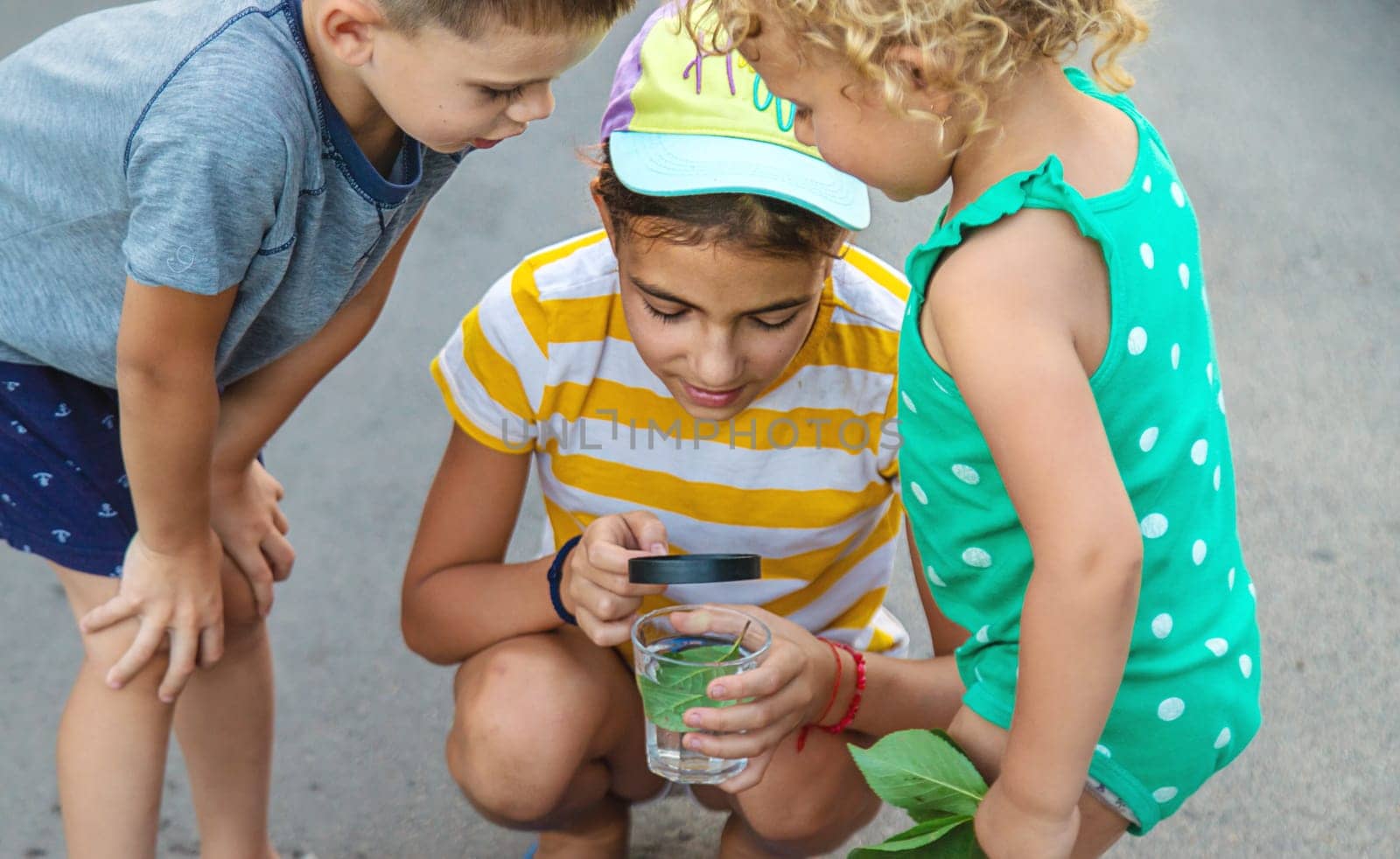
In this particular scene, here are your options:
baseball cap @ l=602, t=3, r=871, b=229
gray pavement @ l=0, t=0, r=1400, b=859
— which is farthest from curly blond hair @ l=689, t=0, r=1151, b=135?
gray pavement @ l=0, t=0, r=1400, b=859

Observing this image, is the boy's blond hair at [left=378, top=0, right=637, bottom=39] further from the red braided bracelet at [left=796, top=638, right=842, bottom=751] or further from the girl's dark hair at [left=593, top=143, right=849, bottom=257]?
the red braided bracelet at [left=796, top=638, right=842, bottom=751]

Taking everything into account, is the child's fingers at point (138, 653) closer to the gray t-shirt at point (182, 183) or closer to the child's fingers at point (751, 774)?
the gray t-shirt at point (182, 183)

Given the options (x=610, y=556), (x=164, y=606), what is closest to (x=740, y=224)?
(x=610, y=556)

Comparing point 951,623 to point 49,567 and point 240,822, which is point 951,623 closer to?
point 240,822

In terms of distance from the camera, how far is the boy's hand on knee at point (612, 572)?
1.36 m

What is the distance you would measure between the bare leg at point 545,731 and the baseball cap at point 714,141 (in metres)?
0.51

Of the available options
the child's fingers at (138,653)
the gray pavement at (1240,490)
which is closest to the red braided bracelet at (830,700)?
the gray pavement at (1240,490)

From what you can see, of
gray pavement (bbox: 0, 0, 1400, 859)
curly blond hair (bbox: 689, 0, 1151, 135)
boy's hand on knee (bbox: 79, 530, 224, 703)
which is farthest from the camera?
gray pavement (bbox: 0, 0, 1400, 859)

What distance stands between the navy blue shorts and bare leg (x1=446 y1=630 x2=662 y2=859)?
40 centimetres

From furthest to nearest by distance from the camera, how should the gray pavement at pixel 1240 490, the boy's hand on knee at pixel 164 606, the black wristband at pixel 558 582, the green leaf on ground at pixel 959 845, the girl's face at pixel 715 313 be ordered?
the gray pavement at pixel 1240 490, the black wristband at pixel 558 582, the boy's hand on knee at pixel 164 606, the girl's face at pixel 715 313, the green leaf on ground at pixel 959 845

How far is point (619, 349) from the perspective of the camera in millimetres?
1501

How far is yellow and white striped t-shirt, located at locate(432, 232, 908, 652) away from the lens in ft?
4.88

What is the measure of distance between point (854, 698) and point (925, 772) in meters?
0.29

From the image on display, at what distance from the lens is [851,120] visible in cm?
110
